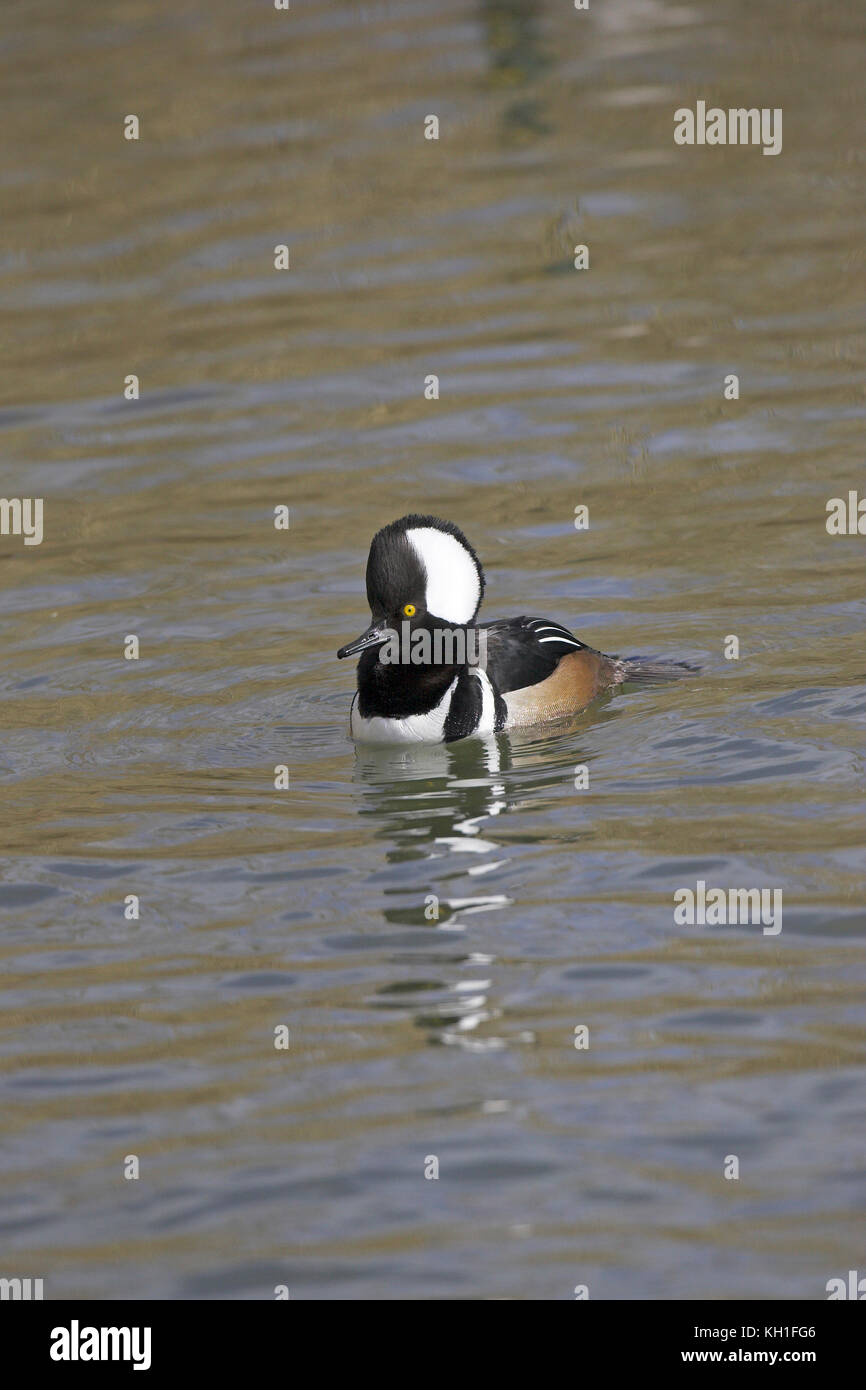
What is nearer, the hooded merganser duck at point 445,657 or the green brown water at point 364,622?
the green brown water at point 364,622

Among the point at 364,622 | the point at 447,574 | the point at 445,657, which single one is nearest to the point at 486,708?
the point at 445,657

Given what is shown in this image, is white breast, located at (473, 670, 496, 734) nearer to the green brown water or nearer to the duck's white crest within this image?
the green brown water

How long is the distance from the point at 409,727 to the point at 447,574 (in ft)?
2.78

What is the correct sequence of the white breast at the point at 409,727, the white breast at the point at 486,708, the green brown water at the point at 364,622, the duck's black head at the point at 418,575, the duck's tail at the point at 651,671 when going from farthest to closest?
the duck's tail at the point at 651,671 → the white breast at the point at 486,708 → the white breast at the point at 409,727 → the duck's black head at the point at 418,575 → the green brown water at the point at 364,622

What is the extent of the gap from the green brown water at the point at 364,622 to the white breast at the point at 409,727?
0.40 ft

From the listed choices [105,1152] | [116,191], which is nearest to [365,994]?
[105,1152]

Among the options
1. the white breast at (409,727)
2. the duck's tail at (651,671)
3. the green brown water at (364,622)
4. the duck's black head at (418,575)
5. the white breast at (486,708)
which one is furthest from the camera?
the duck's tail at (651,671)

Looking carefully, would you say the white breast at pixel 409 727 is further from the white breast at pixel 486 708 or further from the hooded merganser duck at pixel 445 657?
the white breast at pixel 486 708

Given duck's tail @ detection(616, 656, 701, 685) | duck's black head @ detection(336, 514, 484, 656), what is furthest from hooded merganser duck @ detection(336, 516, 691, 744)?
duck's tail @ detection(616, 656, 701, 685)

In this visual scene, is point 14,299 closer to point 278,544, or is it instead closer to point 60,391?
point 60,391

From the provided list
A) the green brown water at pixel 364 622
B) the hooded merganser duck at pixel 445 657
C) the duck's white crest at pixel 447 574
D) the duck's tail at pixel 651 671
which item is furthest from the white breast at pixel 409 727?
the duck's tail at pixel 651 671

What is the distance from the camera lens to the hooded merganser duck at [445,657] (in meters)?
10.1

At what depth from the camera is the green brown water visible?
6.41 meters

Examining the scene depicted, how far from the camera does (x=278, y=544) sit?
14.2 m
